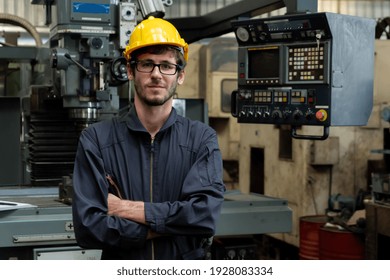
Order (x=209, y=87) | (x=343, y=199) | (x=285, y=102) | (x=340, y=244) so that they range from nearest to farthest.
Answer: (x=285, y=102)
(x=340, y=244)
(x=343, y=199)
(x=209, y=87)

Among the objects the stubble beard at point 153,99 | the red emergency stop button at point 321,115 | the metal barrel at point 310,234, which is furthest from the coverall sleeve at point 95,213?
the metal barrel at point 310,234

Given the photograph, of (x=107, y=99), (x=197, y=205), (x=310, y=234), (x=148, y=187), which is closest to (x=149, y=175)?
(x=148, y=187)

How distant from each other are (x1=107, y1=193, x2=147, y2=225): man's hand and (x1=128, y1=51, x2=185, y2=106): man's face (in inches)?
10.1

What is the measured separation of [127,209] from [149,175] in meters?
0.11

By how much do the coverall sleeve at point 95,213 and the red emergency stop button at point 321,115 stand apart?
3.49ft

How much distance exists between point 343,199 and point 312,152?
0.33 m

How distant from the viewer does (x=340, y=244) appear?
12.4ft

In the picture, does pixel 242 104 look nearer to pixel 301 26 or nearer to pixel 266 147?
pixel 301 26

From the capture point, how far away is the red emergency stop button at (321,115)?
99.8 inches

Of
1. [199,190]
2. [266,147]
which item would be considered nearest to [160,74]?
[199,190]

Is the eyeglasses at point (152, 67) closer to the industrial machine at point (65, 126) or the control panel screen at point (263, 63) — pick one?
the industrial machine at point (65, 126)

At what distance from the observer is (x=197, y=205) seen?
172 centimetres

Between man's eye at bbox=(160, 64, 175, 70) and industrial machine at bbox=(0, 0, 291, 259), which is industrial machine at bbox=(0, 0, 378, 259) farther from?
man's eye at bbox=(160, 64, 175, 70)

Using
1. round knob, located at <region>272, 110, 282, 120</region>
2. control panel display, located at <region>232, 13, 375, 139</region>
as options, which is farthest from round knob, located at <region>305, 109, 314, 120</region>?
round knob, located at <region>272, 110, 282, 120</region>
